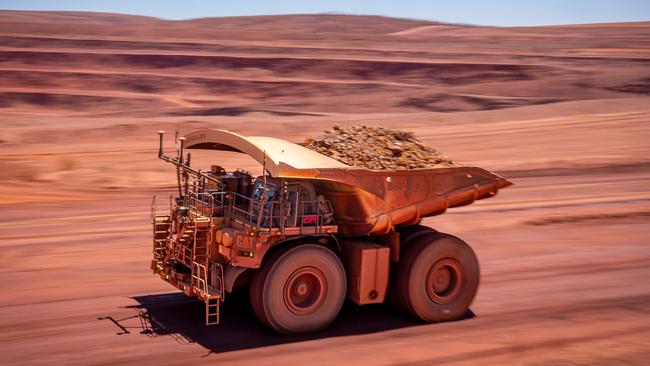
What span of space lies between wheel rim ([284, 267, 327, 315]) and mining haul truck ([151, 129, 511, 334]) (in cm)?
1

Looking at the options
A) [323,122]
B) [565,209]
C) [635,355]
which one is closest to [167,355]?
[635,355]

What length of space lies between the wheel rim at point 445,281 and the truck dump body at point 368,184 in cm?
72

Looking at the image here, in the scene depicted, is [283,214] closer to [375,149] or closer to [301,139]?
[375,149]

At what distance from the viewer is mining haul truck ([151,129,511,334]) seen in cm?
970

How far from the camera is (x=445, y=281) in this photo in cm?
1096

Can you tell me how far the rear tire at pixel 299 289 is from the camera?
969 cm

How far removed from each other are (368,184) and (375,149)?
2.66 ft

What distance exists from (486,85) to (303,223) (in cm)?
4107

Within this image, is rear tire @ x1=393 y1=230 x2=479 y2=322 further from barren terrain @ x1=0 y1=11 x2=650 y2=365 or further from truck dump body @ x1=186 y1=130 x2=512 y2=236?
truck dump body @ x1=186 y1=130 x2=512 y2=236

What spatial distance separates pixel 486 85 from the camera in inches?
1939

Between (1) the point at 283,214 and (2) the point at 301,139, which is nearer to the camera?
(1) the point at 283,214

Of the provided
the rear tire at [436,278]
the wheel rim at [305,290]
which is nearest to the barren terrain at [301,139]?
the rear tire at [436,278]

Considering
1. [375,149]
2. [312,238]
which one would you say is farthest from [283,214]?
[375,149]

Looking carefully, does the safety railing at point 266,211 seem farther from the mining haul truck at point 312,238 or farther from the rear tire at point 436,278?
the rear tire at point 436,278
